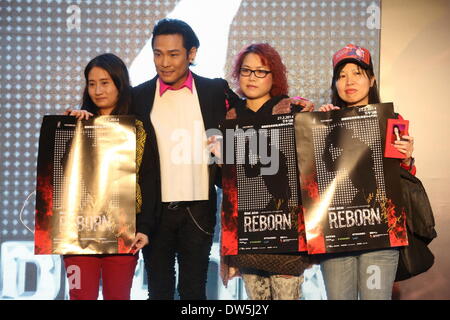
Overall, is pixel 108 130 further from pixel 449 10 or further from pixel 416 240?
pixel 449 10

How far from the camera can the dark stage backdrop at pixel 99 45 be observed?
3539 millimetres

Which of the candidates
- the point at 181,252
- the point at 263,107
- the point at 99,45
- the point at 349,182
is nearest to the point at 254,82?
the point at 263,107

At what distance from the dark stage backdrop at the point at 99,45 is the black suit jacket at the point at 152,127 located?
2.06 ft

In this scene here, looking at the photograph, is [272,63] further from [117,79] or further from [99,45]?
Answer: [99,45]

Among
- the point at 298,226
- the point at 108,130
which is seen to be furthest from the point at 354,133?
the point at 108,130

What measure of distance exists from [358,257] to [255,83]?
2.96 ft

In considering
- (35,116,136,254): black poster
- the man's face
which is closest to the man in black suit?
the man's face

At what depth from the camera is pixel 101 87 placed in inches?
108

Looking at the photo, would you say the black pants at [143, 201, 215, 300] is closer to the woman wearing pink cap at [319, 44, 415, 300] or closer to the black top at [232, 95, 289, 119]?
the black top at [232, 95, 289, 119]

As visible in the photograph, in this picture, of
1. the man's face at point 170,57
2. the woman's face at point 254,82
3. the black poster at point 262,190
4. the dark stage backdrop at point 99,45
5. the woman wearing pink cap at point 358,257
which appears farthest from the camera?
the dark stage backdrop at point 99,45

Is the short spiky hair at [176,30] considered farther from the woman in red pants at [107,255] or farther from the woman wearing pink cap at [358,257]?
the woman wearing pink cap at [358,257]

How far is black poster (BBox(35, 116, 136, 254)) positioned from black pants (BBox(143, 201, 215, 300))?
18 centimetres

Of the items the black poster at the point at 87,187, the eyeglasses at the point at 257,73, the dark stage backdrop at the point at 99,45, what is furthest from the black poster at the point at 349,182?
the dark stage backdrop at the point at 99,45

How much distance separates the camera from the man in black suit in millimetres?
2770
